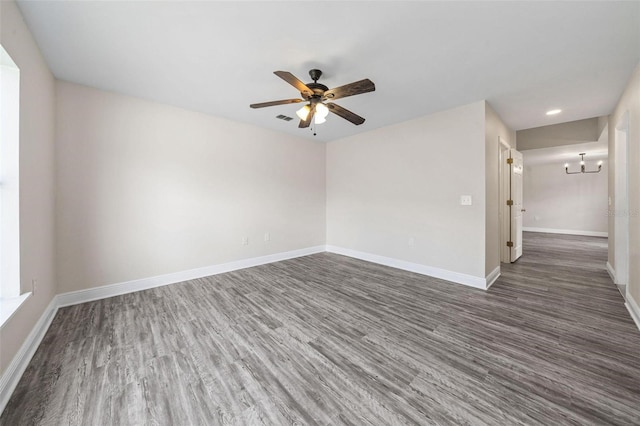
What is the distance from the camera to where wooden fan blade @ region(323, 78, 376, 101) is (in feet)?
6.43

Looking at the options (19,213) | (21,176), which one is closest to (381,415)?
(19,213)

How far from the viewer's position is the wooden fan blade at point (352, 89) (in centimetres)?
196

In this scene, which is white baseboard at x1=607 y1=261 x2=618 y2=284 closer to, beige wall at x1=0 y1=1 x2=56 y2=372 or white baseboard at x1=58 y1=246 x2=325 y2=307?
white baseboard at x1=58 y1=246 x2=325 y2=307

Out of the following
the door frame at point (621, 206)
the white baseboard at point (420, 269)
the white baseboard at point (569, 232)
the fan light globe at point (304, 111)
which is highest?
the fan light globe at point (304, 111)

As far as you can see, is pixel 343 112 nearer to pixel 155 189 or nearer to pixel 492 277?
pixel 155 189

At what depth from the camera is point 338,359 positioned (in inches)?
68.6

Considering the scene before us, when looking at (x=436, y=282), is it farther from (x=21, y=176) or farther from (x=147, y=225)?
(x=21, y=176)

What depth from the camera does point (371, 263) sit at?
442 centimetres

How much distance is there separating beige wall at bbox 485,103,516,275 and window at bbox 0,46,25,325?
4642 mm

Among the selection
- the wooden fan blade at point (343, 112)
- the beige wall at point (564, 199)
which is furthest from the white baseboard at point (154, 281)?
the beige wall at point (564, 199)

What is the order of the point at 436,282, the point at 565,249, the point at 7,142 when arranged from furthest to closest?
the point at 565,249
the point at 436,282
the point at 7,142

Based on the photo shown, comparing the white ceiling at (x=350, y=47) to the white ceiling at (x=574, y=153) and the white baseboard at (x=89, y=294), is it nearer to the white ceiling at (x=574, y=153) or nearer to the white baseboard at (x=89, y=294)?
the white baseboard at (x=89, y=294)

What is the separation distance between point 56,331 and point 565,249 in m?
8.78

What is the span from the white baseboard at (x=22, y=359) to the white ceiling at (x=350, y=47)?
238 cm
